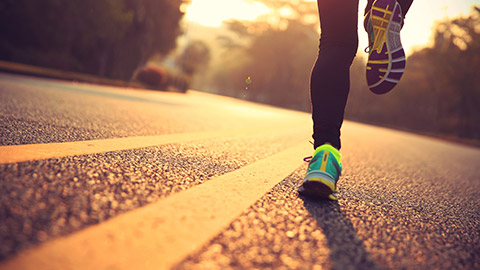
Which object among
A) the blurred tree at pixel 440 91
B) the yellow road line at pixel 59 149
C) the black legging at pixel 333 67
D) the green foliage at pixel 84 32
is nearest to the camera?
the yellow road line at pixel 59 149

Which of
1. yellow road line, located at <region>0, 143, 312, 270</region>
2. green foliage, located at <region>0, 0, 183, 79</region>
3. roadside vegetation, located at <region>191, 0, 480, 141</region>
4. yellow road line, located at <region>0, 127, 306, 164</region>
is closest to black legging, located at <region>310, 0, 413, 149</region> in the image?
yellow road line, located at <region>0, 143, 312, 270</region>

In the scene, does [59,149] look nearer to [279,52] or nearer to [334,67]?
[334,67]

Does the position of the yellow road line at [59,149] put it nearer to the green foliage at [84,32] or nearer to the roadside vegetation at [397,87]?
the roadside vegetation at [397,87]

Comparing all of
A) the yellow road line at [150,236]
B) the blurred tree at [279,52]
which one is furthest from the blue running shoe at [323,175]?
the blurred tree at [279,52]

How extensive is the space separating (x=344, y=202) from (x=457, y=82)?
34960 mm

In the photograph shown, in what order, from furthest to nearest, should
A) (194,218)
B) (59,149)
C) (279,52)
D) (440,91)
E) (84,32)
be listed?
(279,52)
(440,91)
(84,32)
(59,149)
(194,218)

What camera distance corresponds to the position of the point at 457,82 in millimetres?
30328

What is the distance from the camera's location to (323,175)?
4.78 feet

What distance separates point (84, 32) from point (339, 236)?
23364mm

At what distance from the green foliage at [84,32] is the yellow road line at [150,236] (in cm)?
2011

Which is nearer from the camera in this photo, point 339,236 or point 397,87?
point 339,236

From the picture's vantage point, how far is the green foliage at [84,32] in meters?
17.8

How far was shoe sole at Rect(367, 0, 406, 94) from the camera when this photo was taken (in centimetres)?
166

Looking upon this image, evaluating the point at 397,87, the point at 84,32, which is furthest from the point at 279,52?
the point at 84,32
